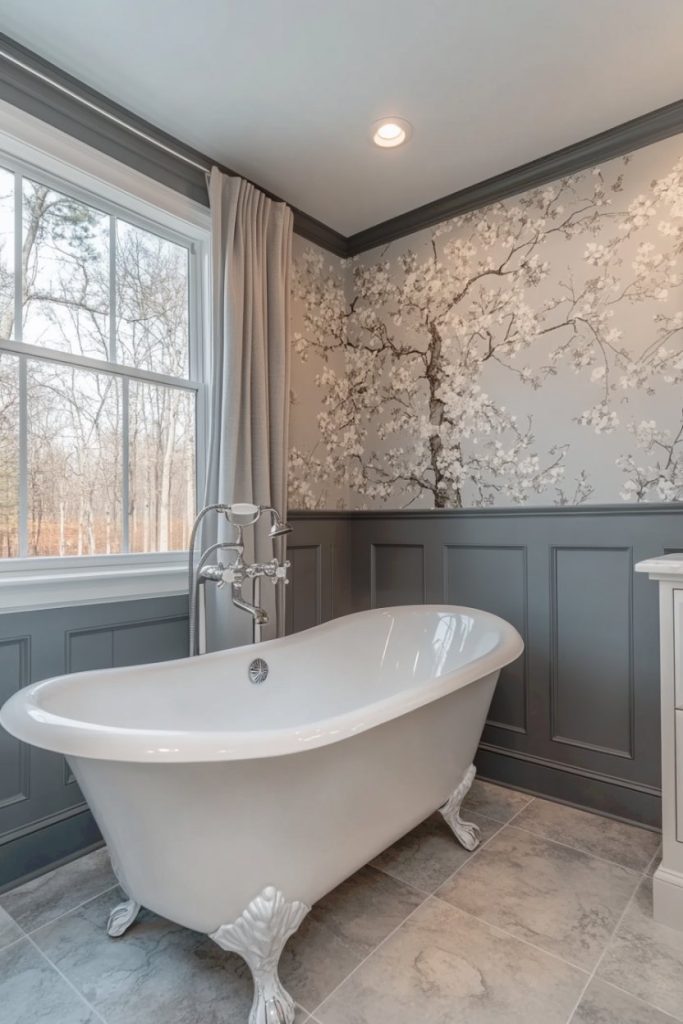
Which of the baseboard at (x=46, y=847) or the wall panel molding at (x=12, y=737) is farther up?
the wall panel molding at (x=12, y=737)

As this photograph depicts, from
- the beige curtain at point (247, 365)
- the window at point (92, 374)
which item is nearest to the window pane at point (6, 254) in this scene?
the window at point (92, 374)

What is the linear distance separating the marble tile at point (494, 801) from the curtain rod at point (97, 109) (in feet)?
8.63

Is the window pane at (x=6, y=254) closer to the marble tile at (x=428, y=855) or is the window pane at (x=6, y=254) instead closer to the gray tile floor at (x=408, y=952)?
the gray tile floor at (x=408, y=952)

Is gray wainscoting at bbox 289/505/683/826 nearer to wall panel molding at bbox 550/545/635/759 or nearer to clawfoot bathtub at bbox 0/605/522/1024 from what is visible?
wall panel molding at bbox 550/545/635/759

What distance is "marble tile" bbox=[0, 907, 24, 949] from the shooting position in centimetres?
145

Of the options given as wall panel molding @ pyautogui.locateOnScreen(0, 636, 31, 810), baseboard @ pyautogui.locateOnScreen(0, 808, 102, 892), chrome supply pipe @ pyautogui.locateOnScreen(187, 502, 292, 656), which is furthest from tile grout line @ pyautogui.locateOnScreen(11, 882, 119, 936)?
chrome supply pipe @ pyautogui.locateOnScreen(187, 502, 292, 656)

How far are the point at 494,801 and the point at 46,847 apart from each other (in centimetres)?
158

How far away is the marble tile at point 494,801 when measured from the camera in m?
2.10

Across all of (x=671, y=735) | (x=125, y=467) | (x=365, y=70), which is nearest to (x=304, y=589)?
(x=125, y=467)

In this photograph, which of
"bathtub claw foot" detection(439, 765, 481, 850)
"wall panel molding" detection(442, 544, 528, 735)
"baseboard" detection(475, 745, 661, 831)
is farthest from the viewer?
"wall panel molding" detection(442, 544, 528, 735)

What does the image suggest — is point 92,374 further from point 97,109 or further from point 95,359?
point 97,109

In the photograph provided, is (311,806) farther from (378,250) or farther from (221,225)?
(378,250)

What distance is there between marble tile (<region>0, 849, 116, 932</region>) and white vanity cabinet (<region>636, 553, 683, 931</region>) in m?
1.57

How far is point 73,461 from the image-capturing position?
1901mm
